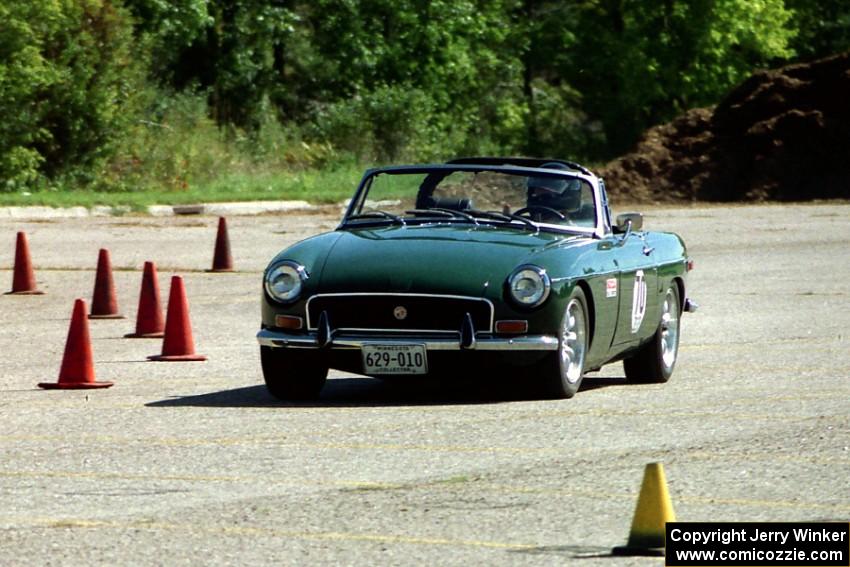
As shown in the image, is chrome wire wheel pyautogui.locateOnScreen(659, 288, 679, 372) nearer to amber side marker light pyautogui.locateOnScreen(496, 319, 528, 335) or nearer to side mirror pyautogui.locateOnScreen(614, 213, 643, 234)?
side mirror pyautogui.locateOnScreen(614, 213, 643, 234)

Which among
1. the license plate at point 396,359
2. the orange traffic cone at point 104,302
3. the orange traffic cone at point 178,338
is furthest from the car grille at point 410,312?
the orange traffic cone at point 104,302

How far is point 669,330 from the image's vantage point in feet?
40.7

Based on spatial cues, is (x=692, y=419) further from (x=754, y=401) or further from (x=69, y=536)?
(x=69, y=536)

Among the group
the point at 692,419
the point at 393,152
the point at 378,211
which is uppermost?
the point at 378,211

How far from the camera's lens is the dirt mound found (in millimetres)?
41781

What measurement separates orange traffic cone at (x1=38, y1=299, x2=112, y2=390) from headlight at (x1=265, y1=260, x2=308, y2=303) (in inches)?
53.4

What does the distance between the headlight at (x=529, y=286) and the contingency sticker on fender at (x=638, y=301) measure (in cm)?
135

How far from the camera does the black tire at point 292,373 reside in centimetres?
1050

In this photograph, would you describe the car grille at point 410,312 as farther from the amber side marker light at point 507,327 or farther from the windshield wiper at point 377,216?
the windshield wiper at point 377,216

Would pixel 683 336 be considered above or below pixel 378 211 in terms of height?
below

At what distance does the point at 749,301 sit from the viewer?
18.2 metres

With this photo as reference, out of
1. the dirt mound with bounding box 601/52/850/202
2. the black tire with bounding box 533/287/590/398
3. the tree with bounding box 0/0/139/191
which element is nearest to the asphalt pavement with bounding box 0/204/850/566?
the black tire with bounding box 533/287/590/398

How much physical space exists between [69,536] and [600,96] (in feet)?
178

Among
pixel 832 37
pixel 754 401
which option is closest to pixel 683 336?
pixel 754 401
